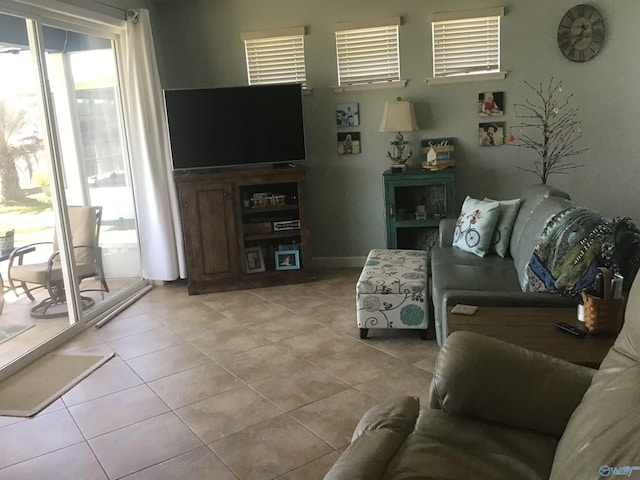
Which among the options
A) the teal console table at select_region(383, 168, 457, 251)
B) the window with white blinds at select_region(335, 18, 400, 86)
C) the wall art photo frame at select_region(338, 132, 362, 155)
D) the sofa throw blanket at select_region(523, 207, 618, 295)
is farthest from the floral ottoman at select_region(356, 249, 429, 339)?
the window with white blinds at select_region(335, 18, 400, 86)

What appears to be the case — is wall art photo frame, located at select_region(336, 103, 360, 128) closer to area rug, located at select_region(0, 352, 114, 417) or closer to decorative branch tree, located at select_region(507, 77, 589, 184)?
decorative branch tree, located at select_region(507, 77, 589, 184)

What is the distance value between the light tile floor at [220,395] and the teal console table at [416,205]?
91cm

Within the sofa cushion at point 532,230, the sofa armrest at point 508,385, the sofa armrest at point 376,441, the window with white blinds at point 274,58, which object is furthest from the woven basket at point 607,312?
the window with white blinds at point 274,58

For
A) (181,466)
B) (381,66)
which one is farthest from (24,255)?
(381,66)

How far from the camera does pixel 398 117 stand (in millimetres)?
4715

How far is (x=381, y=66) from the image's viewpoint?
4.96m

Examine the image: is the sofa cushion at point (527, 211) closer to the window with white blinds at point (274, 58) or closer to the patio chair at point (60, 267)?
the window with white blinds at point (274, 58)

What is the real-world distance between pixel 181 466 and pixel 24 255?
2108 mm

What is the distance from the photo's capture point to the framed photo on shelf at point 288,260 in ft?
16.4

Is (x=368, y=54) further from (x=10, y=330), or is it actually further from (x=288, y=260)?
(x=10, y=330)

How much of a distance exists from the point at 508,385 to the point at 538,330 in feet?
1.97

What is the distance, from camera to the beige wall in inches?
183

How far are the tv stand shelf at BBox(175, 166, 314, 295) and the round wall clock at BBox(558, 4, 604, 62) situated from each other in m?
2.39

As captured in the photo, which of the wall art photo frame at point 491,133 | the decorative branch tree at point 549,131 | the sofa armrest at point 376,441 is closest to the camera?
the sofa armrest at point 376,441
